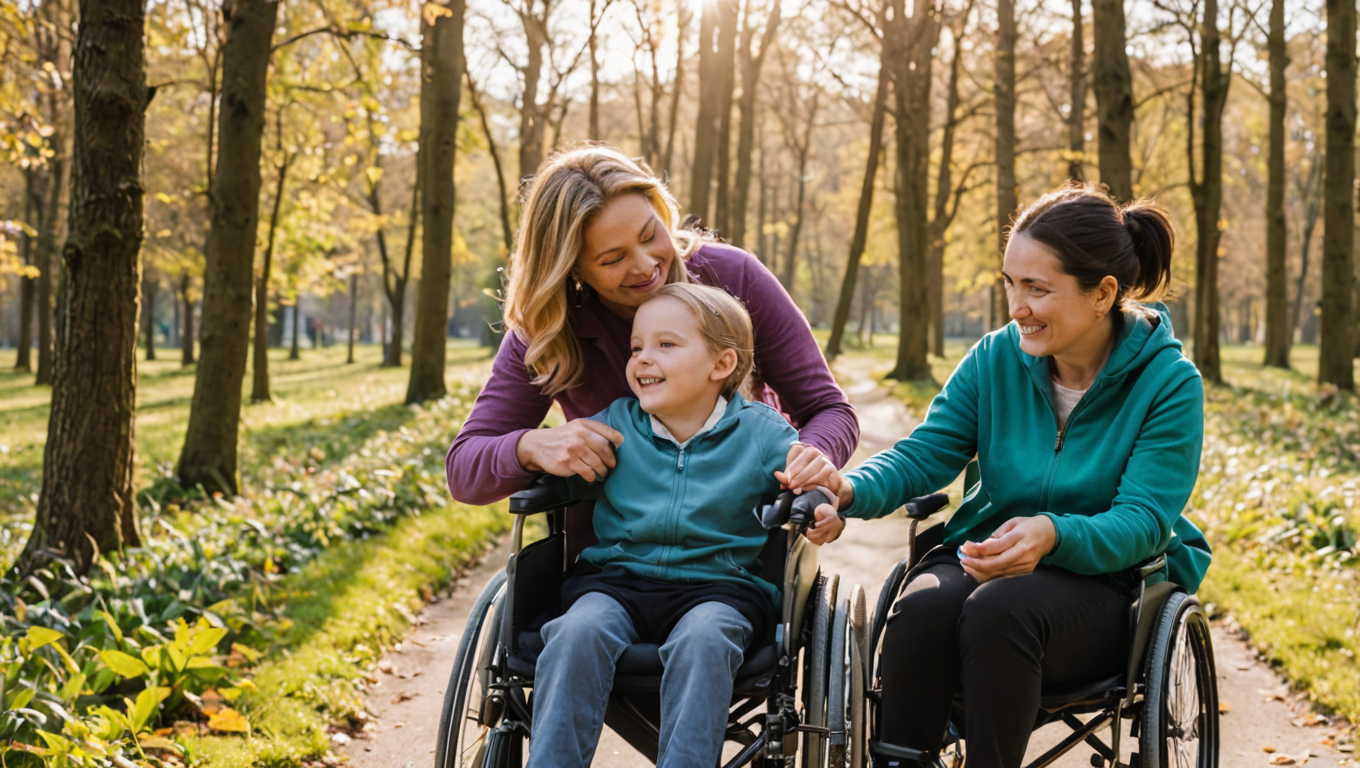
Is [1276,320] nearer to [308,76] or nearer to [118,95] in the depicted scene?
[308,76]

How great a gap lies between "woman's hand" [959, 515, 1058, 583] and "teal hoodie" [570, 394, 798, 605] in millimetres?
488

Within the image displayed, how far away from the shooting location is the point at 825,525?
244 centimetres

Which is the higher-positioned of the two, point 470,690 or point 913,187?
point 913,187

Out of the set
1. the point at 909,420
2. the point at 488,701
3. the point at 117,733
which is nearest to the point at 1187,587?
the point at 488,701

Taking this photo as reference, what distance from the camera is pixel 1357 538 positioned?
541 centimetres

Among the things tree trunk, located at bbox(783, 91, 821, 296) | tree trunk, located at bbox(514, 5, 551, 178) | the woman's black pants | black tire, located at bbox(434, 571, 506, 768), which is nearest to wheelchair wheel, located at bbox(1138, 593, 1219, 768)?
the woman's black pants

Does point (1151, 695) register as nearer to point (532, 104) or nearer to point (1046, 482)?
point (1046, 482)

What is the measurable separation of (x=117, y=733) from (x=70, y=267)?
109 inches

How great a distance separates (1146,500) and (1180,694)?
1.55ft

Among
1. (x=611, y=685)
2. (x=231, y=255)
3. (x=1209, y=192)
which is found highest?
(x=1209, y=192)

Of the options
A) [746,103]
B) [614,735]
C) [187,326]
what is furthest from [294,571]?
[187,326]

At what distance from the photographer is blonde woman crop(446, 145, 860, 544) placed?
276 centimetres

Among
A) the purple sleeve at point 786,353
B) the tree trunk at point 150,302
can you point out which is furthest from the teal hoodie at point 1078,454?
the tree trunk at point 150,302

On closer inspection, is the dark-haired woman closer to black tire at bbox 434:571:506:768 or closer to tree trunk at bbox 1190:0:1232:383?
black tire at bbox 434:571:506:768
